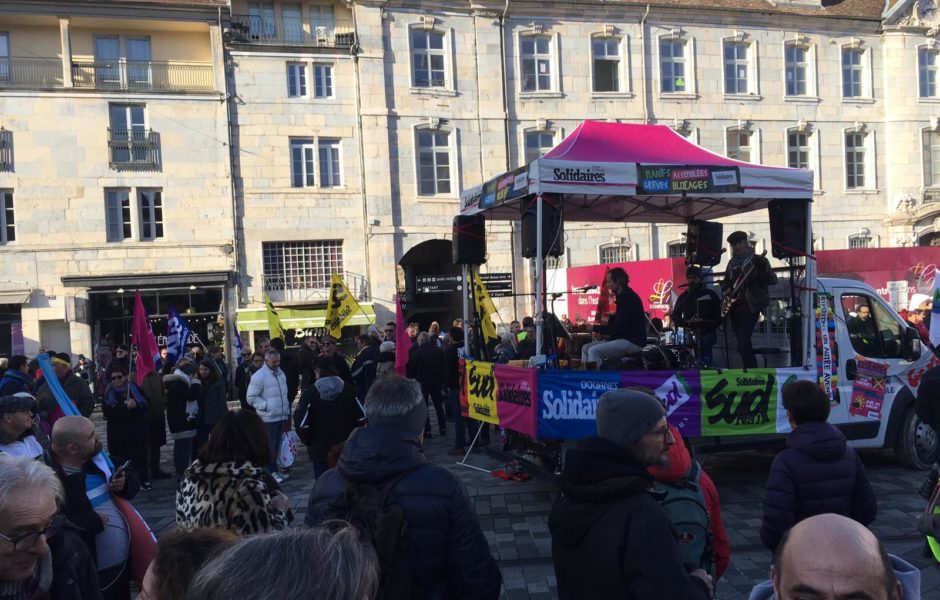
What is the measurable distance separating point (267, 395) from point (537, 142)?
1785cm

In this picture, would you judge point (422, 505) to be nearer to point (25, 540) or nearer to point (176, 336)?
point (25, 540)

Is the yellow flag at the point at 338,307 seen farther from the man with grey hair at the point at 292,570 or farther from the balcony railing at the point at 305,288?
the man with grey hair at the point at 292,570

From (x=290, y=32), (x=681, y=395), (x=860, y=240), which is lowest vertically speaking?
(x=681, y=395)

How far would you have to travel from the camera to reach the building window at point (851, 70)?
88.7 feet

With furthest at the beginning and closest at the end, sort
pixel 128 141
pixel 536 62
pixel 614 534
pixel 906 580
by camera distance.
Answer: pixel 536 62 < pixel 128 141 < pixel 614 534 < pixel 906 580

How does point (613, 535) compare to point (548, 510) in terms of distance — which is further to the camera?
point (548, 510)

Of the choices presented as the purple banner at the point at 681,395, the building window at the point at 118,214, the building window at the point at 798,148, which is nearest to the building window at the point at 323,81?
the building window at the point at 118,214

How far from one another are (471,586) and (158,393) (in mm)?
8090

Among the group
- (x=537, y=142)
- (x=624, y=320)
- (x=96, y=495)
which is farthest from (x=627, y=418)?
(x=537, y=142)

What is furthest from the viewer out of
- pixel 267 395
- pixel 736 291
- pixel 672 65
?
pixel 672 65

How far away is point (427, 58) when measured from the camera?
23.8 m

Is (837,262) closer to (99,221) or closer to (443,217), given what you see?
(443,217)

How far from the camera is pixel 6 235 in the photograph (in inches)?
852

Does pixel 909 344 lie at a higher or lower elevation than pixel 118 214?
lower
